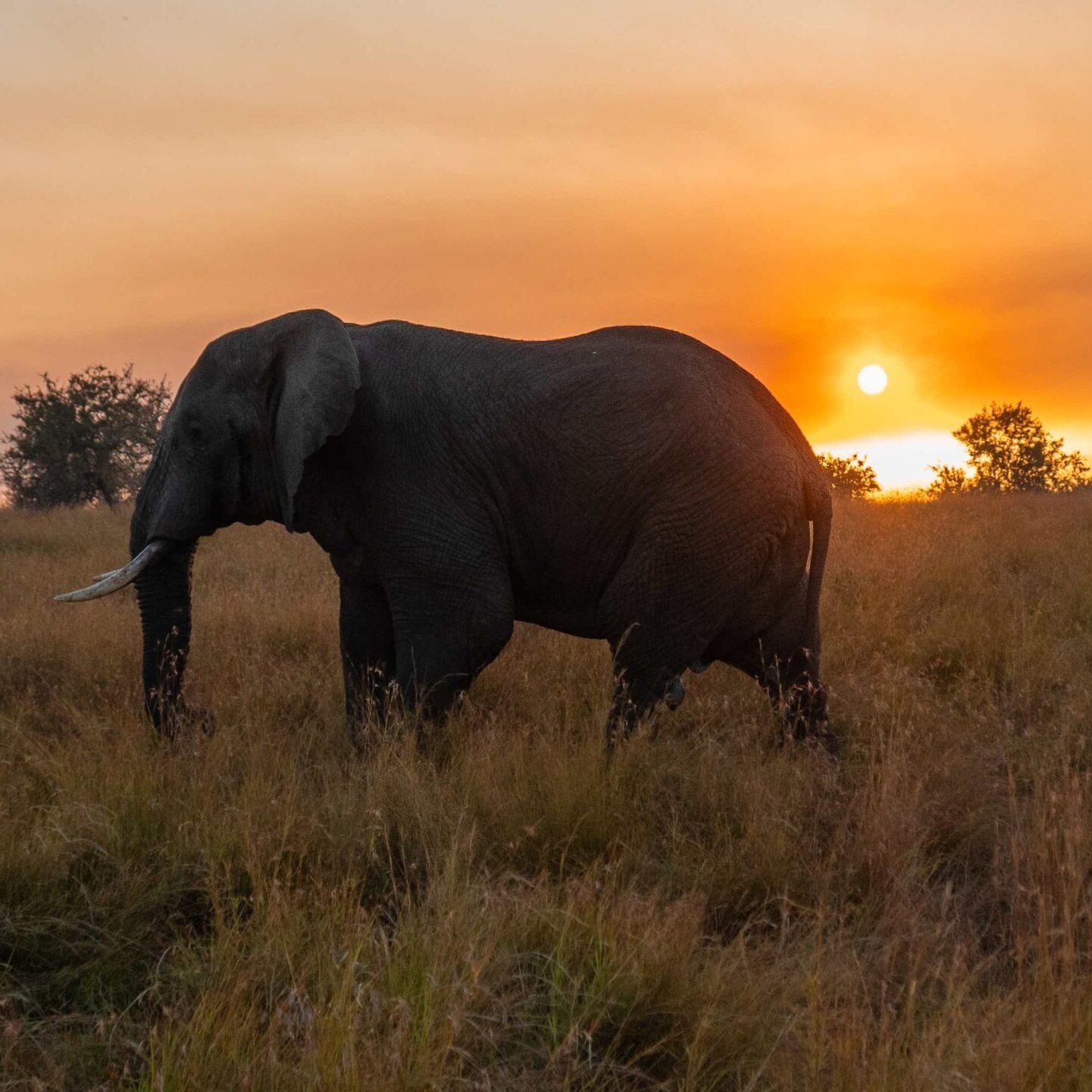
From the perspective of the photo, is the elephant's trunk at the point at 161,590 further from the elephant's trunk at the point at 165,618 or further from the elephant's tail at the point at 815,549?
the elephant's tail at the point at 815,549

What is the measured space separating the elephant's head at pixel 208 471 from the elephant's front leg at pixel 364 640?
524mm

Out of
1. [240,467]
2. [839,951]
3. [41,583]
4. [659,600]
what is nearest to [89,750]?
[240,467]

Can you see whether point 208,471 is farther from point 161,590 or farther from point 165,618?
point 165,618

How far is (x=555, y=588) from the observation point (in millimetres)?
5684

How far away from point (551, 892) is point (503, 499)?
2353mm

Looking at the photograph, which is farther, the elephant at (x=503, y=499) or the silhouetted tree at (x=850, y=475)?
the silhouetted tree at (x=850, y=475)

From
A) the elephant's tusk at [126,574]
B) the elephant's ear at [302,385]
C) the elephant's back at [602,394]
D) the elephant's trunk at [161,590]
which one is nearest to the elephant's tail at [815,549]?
the elephant's back at [602,394]

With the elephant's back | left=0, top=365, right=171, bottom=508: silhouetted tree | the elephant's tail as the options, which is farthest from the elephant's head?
left=0, top=365, right=171, bottom=508: silhouetted tree

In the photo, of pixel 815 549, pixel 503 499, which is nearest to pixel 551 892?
pixel 503 499

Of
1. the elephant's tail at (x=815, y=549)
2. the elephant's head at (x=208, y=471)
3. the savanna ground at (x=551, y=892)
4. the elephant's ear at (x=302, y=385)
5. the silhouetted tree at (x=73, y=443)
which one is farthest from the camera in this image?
the silhouetted tree at (x=73, y=443)

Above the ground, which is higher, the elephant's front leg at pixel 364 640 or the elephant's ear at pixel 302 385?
the elephant's ear at pixel 302 385

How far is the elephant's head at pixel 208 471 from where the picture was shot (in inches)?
228

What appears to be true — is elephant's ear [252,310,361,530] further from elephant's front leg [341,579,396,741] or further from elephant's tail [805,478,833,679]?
elephant's tail [805,478,833,679]

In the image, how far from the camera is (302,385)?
5.46 meters
